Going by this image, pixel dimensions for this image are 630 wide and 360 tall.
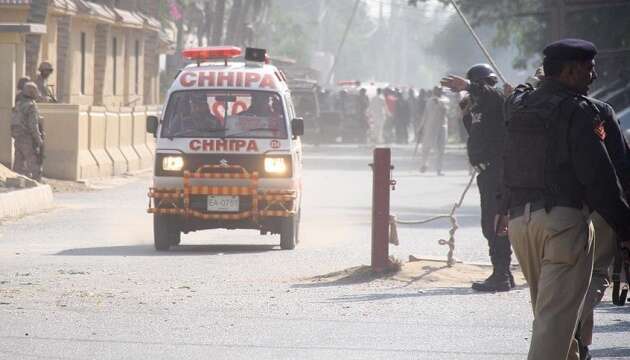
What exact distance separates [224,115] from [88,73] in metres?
23.0

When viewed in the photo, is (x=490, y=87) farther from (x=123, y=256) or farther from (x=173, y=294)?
(x=123, y=256)

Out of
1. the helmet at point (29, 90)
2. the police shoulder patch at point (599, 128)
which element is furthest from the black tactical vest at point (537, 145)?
the helmet at point (29, 90)

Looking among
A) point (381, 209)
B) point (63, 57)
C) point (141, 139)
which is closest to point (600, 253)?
point (381, 209)

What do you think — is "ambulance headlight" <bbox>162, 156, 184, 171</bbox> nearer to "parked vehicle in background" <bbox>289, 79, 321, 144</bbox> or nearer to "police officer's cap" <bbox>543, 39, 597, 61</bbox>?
"police officer's cap" <bbox>543, 39, 597, 61</bbox>

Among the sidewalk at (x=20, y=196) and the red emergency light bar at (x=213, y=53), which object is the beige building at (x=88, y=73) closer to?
the sidewalk at (x=20, y=196)

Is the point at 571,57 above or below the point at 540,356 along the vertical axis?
above

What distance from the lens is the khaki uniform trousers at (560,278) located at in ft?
22.5

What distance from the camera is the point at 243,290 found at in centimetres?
1197

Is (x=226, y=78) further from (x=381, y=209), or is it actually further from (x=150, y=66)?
(x=150, y=66)

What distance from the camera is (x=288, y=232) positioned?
621 inches

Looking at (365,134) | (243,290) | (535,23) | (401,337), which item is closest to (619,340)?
(401,337)

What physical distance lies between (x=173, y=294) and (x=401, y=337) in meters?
2.59

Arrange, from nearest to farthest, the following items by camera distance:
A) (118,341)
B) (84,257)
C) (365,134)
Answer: (118,341), (84,257), (365,134)

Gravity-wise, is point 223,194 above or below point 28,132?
below
